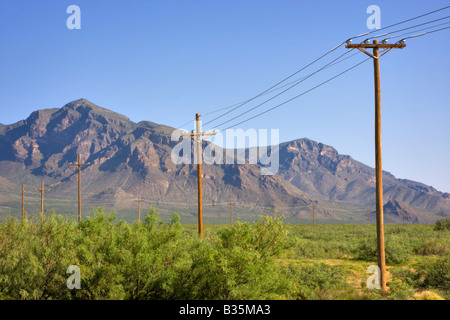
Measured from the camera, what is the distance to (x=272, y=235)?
17.5 metres

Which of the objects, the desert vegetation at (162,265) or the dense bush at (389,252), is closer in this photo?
the desert vegetation at (162,265)

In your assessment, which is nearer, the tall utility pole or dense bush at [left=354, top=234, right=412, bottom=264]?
the tall utility pole

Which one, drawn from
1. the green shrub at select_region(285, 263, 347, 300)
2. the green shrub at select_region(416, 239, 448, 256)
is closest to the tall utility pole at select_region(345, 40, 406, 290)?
the green shrub at select_region(285, 263, 347, 300)

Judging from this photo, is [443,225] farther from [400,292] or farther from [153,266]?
[153,266]

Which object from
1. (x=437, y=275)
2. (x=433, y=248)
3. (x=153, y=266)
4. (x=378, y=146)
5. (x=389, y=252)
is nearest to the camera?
(x=153, y=266)

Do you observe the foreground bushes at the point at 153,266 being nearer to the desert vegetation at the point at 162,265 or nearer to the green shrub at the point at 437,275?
the desert vegetation at the point at 162,265

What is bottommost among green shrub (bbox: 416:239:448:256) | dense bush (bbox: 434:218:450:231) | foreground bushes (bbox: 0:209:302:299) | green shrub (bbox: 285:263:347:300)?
dense bush (bbox: 434:218:450:231)

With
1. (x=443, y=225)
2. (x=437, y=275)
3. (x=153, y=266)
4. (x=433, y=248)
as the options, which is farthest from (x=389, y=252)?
(x=443, y=225)

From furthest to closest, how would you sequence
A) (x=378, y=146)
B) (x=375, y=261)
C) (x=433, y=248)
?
(x=433, y=248), (x=375, y=261), (x=378, y=146)

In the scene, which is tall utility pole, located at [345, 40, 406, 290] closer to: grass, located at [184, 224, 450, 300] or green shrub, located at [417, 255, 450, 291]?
grass, located at [184, 224, 450, 300]

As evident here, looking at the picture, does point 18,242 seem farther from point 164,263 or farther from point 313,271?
point 313,271

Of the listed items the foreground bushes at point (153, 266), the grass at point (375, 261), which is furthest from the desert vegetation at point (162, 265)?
the grass at point (375, 261)
